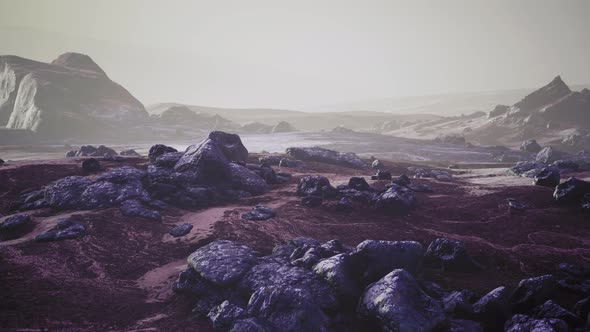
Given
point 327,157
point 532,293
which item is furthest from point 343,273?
point 327,157

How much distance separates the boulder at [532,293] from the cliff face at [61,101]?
69.0 m

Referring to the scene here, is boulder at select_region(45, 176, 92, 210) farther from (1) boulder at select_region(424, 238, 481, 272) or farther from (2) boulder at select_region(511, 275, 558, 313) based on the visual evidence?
(2) boulder at select_region(511, 275, 558, 313)

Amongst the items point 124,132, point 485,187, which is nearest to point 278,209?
point 485,187

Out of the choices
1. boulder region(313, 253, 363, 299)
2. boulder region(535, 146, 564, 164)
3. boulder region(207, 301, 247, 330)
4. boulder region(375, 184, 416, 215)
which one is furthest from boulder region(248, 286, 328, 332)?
boulder region(535, 146, 564, 164)

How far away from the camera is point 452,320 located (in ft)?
27.5

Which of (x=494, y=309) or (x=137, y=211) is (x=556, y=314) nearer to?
(x=494, y=309)

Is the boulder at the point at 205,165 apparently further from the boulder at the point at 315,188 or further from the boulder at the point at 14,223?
the boulder at the point at 14,223

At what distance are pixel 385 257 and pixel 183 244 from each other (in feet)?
24.5

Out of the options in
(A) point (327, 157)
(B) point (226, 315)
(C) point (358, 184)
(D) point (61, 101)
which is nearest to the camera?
(B) point (226, 315)

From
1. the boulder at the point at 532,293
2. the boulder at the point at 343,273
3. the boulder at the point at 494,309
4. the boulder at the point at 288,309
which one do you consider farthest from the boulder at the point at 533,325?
the boulder at the point at 288,309

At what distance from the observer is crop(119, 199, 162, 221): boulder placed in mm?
14867

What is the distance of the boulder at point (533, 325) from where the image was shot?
7.24 metres

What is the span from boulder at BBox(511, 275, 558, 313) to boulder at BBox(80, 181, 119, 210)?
1539 centimetres

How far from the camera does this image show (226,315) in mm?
8758
